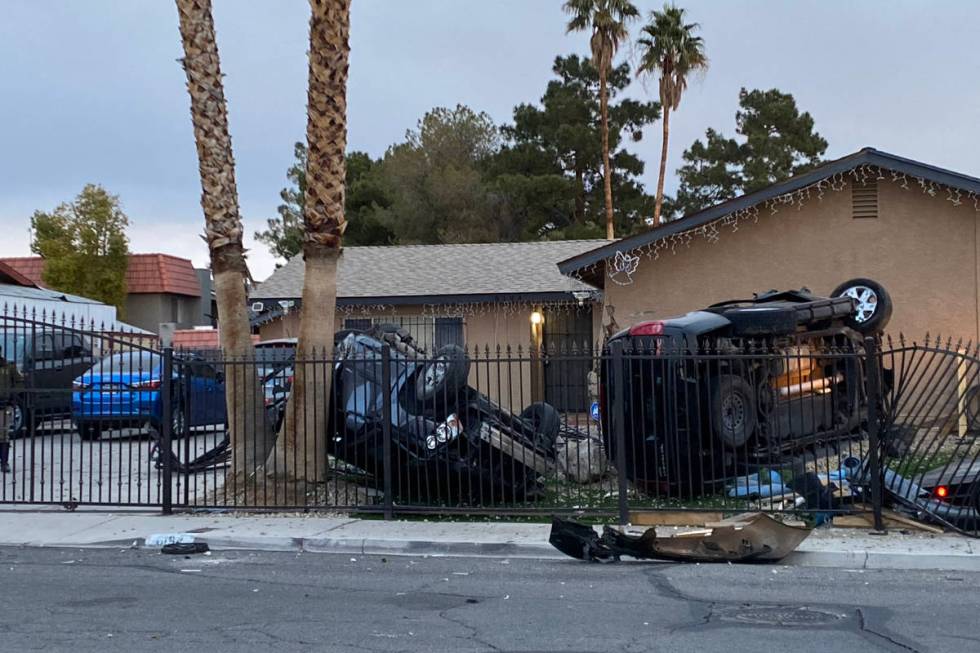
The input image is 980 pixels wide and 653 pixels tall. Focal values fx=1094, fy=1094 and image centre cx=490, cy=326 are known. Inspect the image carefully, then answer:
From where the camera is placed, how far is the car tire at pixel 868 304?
48.2ft

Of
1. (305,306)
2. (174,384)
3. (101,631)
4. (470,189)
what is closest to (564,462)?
(305,306)

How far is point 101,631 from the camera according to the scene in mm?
6785

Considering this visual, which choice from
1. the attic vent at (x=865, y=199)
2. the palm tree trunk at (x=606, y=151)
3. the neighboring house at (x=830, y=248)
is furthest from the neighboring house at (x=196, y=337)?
the attic vent at (x=865, y=199)

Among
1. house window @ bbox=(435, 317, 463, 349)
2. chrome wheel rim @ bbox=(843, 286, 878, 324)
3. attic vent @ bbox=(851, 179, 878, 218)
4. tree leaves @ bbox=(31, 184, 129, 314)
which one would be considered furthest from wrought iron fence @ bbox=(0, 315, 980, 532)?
tree leaves @ bbox=(31, 184, 129, 314)

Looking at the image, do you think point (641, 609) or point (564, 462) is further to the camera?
point (564, 462)

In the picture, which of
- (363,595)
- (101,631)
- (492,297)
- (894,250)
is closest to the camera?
(101,631)

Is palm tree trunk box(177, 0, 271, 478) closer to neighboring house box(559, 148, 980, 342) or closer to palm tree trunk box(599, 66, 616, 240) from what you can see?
neighboring house box(559, 148, 980, 342)

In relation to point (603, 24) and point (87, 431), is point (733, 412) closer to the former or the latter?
point (87, 431)

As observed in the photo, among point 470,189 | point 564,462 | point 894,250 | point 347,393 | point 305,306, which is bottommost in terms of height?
point 564,462

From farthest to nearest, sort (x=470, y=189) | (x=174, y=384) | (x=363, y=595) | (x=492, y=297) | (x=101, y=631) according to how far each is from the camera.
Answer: (x=470, y=189) < (x=492, y=297) < (x=174, y=384) < (x=363, y=595) < (x=101, y=631)

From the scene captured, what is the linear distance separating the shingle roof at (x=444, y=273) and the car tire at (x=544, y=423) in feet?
31.9

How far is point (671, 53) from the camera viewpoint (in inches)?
1426

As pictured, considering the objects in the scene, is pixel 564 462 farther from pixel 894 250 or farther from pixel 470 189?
pixel 470 189

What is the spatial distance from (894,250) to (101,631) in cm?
1333
